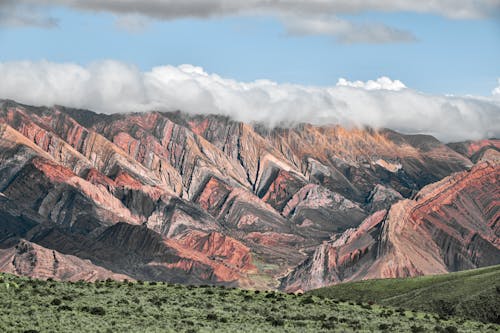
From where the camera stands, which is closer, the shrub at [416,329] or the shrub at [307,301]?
the shrub at [416,329]

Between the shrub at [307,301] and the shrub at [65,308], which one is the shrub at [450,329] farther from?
the shrub at [65,308]

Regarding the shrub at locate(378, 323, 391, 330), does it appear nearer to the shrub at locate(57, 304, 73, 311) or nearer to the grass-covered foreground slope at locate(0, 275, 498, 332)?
the grass-covered foreground slope at locate(0, 275, 498, 332)

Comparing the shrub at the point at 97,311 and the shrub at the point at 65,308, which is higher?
the shrub at the point at 97,311

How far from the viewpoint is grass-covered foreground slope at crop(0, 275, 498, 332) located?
63.2 metres

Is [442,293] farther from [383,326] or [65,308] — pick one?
[65,308]

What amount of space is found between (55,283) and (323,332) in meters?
28.8

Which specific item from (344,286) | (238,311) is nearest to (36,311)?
(238,311)

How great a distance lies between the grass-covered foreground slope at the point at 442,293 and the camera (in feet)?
303

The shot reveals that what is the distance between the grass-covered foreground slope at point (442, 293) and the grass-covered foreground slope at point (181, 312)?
13.7 meters

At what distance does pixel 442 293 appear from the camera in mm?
104125

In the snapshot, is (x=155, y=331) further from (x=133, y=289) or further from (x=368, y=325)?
(x=133, y=289)

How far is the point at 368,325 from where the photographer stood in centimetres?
7012

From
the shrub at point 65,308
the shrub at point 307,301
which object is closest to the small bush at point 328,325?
the shrub at point 307,301

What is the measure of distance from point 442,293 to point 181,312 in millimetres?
41940
